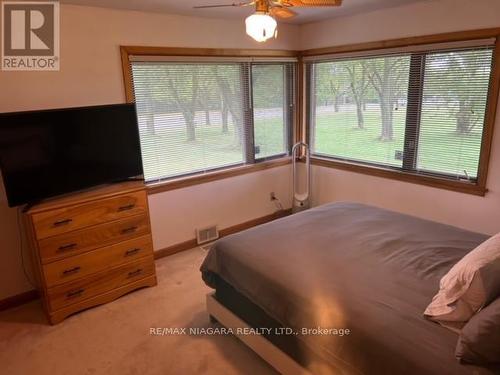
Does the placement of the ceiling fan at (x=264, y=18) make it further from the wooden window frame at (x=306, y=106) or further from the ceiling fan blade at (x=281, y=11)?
the wooden window frame at (x=306, y=106)

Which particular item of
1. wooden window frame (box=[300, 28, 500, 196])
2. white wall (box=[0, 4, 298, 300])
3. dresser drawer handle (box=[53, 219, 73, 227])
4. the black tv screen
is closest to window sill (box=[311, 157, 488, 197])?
wooden window frame (box=[300, 28, 500, 196])

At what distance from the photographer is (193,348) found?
2.29 m

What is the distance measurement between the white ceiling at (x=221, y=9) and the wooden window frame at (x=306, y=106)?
30 cm

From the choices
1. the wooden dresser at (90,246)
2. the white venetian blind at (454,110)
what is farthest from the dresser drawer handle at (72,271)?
the white venetian blind at (454,110)

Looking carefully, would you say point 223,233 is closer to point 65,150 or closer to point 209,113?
point 209,113

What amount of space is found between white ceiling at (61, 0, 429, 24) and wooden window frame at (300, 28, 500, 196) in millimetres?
327

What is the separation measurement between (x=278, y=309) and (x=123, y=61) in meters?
2.35

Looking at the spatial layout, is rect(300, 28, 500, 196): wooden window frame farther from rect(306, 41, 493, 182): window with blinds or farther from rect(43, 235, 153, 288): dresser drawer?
rect(43, 235, 153, 288): dresser drawer

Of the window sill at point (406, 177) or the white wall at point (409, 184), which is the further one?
the window sill at point (406, 177)

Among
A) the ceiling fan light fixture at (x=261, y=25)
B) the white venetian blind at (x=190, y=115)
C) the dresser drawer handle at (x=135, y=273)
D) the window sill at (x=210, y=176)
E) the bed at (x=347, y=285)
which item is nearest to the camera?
the bed at (x=347, y=285)

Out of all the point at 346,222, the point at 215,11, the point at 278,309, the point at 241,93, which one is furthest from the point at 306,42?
the point at 278,309

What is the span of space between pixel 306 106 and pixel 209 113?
1.29m

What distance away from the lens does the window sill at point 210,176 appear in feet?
11.1

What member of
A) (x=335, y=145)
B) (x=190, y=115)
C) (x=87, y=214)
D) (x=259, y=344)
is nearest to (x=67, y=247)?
(x=87, y=214)
